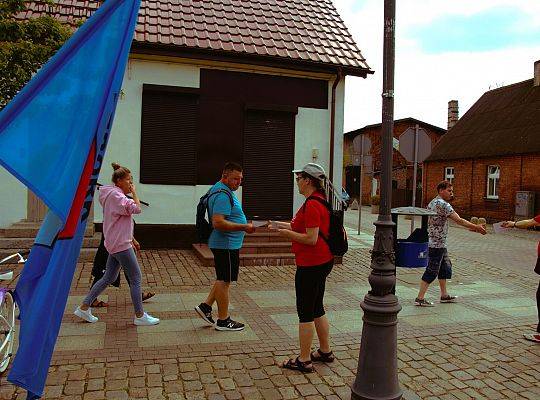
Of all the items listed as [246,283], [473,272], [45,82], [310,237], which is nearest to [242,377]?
[310,237]

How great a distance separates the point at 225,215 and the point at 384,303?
6.32ft

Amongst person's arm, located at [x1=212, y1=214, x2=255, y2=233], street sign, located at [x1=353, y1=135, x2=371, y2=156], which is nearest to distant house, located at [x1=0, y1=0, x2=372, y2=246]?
street sign, located at [x1=353, y1=135, x2=371, y2=156]

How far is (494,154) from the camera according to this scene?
24922 millimetres

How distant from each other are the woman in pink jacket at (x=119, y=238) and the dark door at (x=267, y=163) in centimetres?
632

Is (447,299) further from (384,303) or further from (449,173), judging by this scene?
(449,173)

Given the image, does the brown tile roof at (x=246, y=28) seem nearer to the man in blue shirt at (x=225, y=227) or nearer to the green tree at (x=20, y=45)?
the green tree at (x=20, y=45)

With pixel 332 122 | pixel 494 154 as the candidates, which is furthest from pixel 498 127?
pixel 332 122

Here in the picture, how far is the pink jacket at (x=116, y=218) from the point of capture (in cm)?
534

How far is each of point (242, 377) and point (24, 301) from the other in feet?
6.75

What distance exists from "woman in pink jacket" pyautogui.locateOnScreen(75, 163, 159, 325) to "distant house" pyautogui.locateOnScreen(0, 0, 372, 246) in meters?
5.47

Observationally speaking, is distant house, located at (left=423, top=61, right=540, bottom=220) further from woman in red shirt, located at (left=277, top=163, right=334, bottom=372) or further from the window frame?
woman in red shirt, located at (left=277, top=163, right=334, bottom=372)

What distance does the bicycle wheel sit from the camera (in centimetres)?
412

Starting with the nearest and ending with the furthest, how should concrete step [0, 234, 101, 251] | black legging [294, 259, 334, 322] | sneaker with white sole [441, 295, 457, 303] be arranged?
1. black legging [294, 259, 334, 322]
2. sneaker with white sole [441, 295, 457, 303]
3. concrete step [0, 234, 101, 251]

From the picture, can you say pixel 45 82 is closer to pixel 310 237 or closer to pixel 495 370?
pixel 310 237
